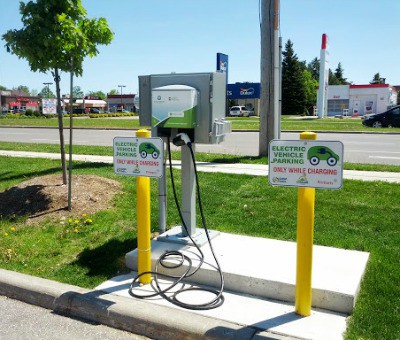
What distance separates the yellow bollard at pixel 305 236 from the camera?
10.3 feet

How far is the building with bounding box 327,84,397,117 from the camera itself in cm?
5456

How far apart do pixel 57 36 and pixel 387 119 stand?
22.8m

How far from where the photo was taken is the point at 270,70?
9961 mm

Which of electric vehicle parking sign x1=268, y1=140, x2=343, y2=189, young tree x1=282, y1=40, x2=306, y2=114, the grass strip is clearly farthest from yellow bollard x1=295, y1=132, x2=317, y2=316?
young tree x1=282, y1=40, x2=306, y2=114

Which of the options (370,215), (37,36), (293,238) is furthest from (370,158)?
(37,36)

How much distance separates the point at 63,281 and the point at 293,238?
2461 mm

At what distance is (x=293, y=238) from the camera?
191 inches

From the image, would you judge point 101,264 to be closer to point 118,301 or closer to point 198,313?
point 118,301

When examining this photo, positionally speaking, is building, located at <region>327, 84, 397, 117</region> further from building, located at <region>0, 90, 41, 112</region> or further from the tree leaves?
building, located at <region>0, 90, 41, 112</region>

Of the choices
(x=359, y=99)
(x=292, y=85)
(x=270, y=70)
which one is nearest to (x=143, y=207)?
(x=270, y=70)

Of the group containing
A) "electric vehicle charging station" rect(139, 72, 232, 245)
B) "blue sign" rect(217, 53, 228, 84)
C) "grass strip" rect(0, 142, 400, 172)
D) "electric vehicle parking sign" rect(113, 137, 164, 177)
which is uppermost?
"blue sign" rect(217, 53, 228, 84)

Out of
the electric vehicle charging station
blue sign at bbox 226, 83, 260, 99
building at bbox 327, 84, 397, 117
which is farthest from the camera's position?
building at bbox 327, 84, 397, 117

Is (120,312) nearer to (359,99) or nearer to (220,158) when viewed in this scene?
(220,158)

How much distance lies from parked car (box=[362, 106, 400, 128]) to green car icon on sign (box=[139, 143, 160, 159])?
23.8 meters
